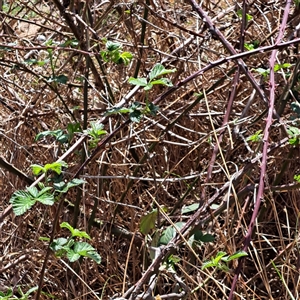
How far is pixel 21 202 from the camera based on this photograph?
43.3 inches

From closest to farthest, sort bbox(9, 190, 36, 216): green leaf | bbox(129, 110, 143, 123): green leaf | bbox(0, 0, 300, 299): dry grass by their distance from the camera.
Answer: bbox(9, 190, 36, 216): green leaf, bbox(129, 110, 143, 123): green leaf, bbox(0, 0, 300, 299): dry grass

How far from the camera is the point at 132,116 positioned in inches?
48.1

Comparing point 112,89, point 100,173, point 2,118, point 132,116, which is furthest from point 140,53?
point 2,118

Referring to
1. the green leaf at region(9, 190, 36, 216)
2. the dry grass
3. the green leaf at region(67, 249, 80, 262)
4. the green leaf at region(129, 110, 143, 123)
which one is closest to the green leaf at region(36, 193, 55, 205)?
the green leaf at region(9, 190, 36, 216)

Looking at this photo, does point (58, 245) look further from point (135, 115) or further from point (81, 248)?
point (135, 115)

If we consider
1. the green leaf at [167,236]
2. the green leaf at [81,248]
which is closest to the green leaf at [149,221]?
the green leaf at [167,236]

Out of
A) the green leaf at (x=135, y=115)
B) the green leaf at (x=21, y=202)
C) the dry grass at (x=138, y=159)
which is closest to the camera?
the green leaf at (x=21, y=202)

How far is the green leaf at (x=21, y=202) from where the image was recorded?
1.08 meters

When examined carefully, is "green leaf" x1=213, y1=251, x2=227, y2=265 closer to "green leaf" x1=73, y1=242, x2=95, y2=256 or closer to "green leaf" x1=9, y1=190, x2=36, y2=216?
"green leaf" x1=73, y1=242, x2=95, y2=256

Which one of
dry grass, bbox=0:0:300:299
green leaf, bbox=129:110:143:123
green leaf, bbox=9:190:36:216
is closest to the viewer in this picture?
green leaf, bbox=9:190:36:216

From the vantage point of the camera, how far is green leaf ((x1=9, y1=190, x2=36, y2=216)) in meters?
1.08

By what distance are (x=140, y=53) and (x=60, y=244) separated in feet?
2.32

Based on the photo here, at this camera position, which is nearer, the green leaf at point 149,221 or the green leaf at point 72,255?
the green leaf at point 72,255

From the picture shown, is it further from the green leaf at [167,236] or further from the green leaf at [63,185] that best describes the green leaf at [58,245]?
the green leaf at [167,236]
